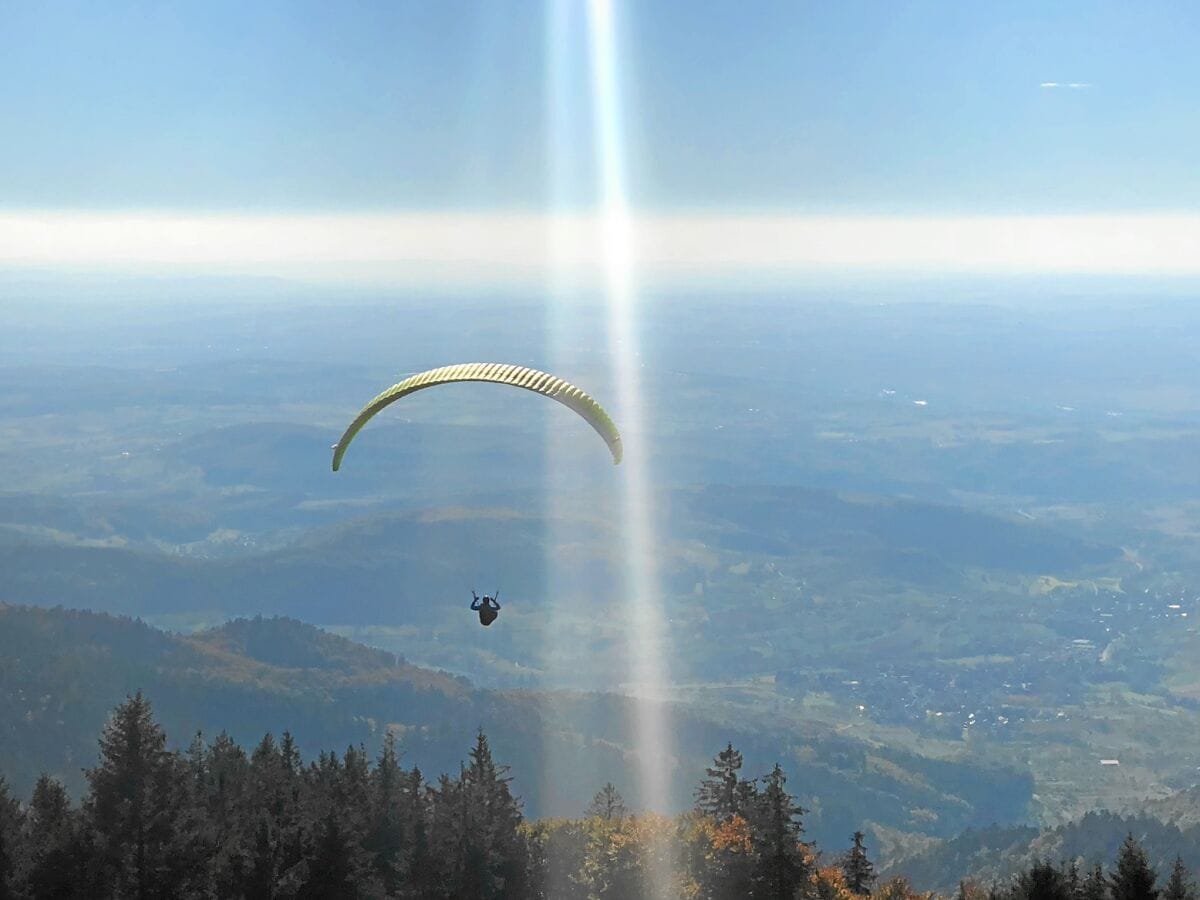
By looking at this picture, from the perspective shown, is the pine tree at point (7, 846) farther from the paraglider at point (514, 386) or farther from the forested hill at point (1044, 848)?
the forested hill at point (1044, 848)

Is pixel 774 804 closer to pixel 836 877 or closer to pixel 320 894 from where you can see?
pixel 836 877

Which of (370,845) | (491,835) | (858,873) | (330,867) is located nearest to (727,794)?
(858,873)

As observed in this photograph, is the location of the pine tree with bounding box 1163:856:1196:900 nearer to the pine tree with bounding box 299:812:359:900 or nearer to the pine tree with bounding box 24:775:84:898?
the pine tree with bounding box 299:812:359:900

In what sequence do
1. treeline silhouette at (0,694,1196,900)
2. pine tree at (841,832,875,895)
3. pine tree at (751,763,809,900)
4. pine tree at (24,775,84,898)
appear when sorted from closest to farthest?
pine tree at (24,775,84,898) → treeline silhouette at (0,694,1196,900) → pine tree at (751,763,809,900) → pine tree at (841,832,875,895)

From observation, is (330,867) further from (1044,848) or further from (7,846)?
(1044,848)

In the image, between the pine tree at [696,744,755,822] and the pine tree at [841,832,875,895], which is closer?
the pine tree at [841,832,875,895]

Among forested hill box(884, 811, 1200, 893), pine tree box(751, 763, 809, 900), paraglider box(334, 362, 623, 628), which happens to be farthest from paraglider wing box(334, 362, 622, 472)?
forested hill box(884, 811, 1200, 893)

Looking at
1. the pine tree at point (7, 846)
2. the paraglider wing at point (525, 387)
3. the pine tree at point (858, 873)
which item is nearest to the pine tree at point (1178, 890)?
the pine tree at point (858, 873)
